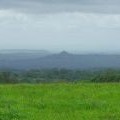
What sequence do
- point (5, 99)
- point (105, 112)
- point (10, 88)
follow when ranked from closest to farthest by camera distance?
1. point (105, 112)
2. point (5, 99)
3. point (10, 88)

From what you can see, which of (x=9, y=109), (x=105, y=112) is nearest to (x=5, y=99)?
(x=9, y=109)

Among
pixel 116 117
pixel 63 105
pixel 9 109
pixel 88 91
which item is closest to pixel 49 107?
pixel 63 105

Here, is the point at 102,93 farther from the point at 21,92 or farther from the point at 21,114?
the point at 21,114

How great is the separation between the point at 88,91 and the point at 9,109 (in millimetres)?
6123

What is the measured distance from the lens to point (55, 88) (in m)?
22.2

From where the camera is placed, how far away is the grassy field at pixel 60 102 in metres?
15.3

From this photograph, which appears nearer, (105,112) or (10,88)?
(105,112)

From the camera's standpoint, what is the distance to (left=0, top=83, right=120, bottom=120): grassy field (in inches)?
604

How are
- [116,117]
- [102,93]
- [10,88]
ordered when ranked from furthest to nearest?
1. [10,88]
2. [102,93]
3. [116,117]

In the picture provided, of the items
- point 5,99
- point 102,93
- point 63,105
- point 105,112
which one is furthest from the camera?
point 102,93

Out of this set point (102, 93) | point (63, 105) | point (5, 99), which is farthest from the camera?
point (102, 93)

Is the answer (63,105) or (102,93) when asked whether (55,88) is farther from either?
(63,105)

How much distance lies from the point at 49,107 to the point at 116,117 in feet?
9.56

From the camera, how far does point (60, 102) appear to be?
18156 millimetres
